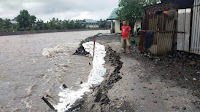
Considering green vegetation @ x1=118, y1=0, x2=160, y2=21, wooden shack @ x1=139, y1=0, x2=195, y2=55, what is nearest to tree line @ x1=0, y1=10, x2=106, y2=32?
green vegetation @ x1=118, y1=0, x2=160, y2=21

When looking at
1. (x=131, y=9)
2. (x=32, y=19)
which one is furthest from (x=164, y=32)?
(x=32, y=19)

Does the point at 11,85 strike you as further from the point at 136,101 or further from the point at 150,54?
the point at 150,54

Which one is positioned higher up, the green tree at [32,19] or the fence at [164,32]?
the green tree at [32,19]

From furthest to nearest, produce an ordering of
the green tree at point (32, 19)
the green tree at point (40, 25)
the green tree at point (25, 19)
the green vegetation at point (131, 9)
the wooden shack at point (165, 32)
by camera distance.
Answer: the green tree at point (40, 25)
the green tree at point (32, 19)
the green tree at point (25, 19)
the green vegetation at point (131, 9)
the wooden shack at point (165, 32)

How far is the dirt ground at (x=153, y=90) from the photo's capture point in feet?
12.4

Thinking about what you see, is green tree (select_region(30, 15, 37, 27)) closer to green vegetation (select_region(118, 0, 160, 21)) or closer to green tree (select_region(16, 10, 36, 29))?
green tree (select_region(16, 10, 36, 29))

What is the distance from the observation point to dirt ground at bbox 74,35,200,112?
12.4 ft

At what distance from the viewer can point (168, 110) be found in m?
3.57

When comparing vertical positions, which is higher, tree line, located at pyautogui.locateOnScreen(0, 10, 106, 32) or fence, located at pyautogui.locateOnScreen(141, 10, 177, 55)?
tree line, located at pyautogui.locateOnScreen(0, 10, 106, 32)

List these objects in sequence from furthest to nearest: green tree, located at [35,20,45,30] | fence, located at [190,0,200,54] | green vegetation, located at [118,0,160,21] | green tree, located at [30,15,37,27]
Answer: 1. green tree, located at [35,20,45,30]
2. green tree, located at [30,15,37,27]
3. green vegetation, located at [118,0,160,21]
4. fence, located at [190,0,200,54]

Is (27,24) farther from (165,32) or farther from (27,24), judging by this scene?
(165,32)

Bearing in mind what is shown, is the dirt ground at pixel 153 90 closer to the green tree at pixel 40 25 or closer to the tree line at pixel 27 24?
the tree line at pixel 27 24

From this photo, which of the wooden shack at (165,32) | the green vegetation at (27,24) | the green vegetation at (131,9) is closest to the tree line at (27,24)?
the green vegetation at (27,24)

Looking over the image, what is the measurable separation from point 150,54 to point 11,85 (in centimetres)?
611
